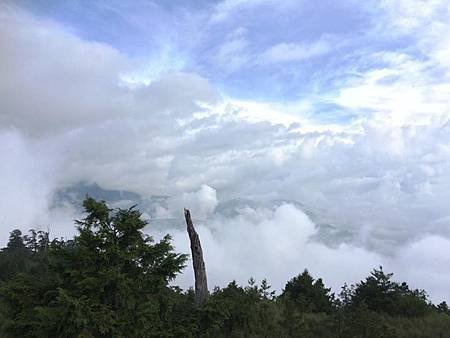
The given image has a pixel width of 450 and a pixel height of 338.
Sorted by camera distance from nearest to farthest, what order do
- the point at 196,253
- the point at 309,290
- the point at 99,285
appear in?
the point at 99,285 → the point at 196,253 → the point at 309,290

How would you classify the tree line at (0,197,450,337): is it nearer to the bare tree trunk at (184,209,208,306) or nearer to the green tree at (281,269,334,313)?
the bare tree trunk at (184,209,208,306)

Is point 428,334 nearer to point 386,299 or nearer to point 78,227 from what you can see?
point 386,299

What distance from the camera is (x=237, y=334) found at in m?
18.1

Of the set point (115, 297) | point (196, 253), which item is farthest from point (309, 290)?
point (115, 297)

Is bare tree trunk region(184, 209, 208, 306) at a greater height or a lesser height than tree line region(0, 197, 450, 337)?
greater

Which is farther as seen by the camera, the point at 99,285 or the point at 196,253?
the point at 196,253

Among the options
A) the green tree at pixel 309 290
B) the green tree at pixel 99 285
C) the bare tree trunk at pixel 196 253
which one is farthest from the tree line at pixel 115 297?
the green tree at pixel 309 290

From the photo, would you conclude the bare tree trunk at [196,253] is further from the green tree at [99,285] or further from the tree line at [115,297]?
the green tree at [99,285]

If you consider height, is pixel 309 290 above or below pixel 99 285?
above

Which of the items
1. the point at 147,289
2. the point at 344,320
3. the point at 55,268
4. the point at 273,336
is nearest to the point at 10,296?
the point at 55,268

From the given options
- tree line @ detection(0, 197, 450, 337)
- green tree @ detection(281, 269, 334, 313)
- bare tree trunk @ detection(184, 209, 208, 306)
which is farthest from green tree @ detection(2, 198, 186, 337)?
green tree @ detection(281, 269, 334, 313)

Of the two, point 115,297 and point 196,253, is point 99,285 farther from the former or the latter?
point 196,253

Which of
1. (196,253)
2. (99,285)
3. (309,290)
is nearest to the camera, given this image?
(99,285)

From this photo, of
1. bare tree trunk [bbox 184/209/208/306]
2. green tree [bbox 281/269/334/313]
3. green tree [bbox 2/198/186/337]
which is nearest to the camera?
green tree [bbox 2/198/186/337]
